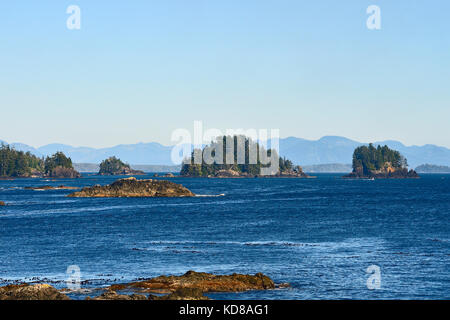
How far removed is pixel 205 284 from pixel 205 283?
19cm

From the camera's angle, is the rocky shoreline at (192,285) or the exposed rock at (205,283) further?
the exposed rock at (205,283)

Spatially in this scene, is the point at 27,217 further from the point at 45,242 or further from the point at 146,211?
the point at 45,242

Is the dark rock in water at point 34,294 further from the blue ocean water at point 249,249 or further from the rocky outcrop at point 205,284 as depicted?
the blue ocean water at point 249,249

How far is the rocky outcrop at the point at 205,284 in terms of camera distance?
42406 millimetres

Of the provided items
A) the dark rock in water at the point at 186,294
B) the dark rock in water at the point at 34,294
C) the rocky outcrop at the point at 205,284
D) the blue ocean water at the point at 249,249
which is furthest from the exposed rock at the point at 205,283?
the dark rock in water at the point at 34,294

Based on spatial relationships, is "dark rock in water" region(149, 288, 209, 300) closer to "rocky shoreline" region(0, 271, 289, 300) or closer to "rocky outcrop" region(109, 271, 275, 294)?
"rocky shoreline" region(0, 271, 289, 300)

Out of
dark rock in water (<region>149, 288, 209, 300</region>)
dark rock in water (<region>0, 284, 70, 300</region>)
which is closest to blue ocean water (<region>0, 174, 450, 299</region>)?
dark rock in water (<region>149, 288, 209, 300</region>)

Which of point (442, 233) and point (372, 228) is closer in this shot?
point (442, 233)

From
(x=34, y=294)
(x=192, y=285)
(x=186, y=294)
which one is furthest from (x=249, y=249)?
(x=34, y=294)

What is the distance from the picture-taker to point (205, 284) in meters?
43.0
